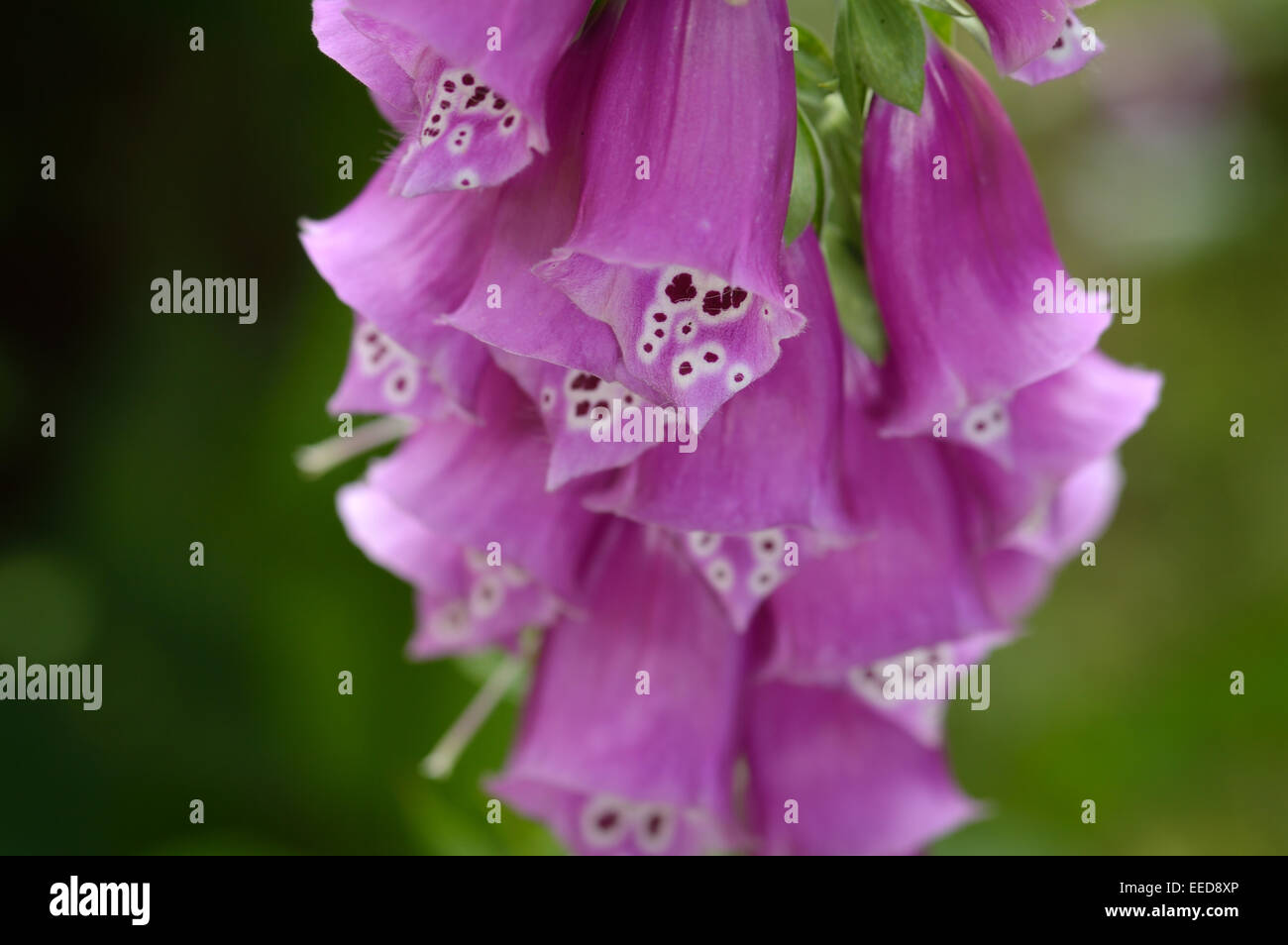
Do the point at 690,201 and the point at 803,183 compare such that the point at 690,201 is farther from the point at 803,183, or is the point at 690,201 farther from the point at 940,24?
the point at 940,24

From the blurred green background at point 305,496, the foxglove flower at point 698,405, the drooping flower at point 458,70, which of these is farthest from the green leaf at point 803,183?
the blurred green background at point 305,496

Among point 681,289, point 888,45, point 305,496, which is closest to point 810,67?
point 888,45

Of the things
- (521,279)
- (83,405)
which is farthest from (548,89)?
(83,405)

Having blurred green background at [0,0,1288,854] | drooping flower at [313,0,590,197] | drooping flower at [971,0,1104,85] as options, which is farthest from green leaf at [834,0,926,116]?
blurred green background at [0,0,1288,854]

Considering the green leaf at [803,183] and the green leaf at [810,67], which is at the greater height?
the green leaf at [810,67]

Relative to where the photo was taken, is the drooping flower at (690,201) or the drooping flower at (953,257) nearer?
the drooping flower at (690,201)

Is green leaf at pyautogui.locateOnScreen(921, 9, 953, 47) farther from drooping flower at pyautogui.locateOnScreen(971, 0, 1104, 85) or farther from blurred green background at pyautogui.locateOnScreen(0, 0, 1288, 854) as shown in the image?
blurred green background at pyautogui.locateOnScreen(0, 0, 1288, 854)

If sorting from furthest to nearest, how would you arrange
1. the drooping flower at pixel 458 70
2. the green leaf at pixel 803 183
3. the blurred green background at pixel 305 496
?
the blurred green background at pixel 305 496, the green leaf at pixel 803 183, the drooping flower at pixel 458 70

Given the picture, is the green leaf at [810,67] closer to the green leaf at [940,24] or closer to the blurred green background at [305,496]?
the green leaf at [940,24]
